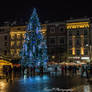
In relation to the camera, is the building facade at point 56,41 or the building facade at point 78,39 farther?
the building facade at point 56,41

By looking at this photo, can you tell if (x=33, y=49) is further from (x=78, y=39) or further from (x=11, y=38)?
(x=11, y=38)

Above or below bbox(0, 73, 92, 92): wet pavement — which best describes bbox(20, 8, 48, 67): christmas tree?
above

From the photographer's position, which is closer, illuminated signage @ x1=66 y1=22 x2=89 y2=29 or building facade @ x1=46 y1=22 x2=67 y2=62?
illuminated signage @ x1=66 y1=22 x2=89 y2=29

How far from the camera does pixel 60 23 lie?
248ft

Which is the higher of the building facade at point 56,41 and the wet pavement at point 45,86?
the building facade at point 56,41

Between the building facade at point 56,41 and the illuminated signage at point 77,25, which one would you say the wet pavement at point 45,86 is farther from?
the building facade at point 56,41

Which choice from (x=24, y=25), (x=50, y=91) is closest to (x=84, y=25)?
(x=24, y=25)

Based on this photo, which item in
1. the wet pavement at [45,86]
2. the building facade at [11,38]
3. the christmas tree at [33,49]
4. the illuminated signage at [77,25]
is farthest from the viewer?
the building facade at [11,38]

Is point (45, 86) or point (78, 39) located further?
point (78, 39)

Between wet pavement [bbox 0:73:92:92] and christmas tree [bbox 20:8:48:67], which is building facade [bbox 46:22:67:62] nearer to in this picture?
christmas tree [bbox 20:8:48:67]

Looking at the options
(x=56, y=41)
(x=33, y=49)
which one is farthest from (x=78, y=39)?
(x=33, y=49)

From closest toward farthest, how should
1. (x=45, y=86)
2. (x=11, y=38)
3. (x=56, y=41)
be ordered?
(x=45, y=86), (x=56, y=41), (x=11, y=38)

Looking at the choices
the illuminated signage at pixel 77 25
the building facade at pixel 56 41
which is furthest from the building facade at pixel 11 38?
the illuminated signage at pixel 77 25

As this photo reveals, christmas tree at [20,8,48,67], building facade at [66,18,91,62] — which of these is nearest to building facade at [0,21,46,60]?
building facade at [66,18,91,62]
